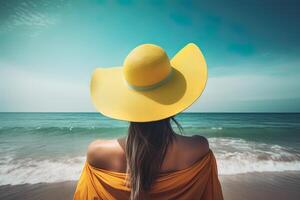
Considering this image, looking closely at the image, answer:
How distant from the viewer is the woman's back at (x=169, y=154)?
994 mm

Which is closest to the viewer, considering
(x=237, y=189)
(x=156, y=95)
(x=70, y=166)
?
(x=156, y=95)

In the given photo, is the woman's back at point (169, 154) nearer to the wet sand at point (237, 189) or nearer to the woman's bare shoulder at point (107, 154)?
the woman's bare shoulder at point (107, 154)

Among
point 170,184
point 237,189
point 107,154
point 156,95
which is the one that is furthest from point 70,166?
point 156,95

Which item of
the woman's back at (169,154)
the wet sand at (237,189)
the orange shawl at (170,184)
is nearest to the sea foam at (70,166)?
the wet sand at (237,189)

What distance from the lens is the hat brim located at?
92 centimetres

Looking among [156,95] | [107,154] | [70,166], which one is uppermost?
[156,95]

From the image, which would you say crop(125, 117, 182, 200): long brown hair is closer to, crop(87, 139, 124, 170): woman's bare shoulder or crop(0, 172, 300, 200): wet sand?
crop(87, 139, 124, 170): woman's bare shoulder

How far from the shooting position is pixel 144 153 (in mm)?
971

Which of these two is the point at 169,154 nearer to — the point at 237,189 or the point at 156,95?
the point at 156,95

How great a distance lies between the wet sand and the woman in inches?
146

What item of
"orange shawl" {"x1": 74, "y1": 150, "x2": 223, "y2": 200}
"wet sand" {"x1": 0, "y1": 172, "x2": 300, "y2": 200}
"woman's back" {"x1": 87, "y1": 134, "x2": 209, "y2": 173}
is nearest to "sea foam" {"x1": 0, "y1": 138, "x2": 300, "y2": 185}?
"wet sand" {"x1": 0, "y1": 172, "x2": 300, "y2": 200}

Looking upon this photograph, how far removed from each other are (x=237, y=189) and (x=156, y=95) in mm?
4505

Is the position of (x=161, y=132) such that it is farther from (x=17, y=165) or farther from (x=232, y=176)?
(x=17, y=165)

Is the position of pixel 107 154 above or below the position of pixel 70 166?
above
